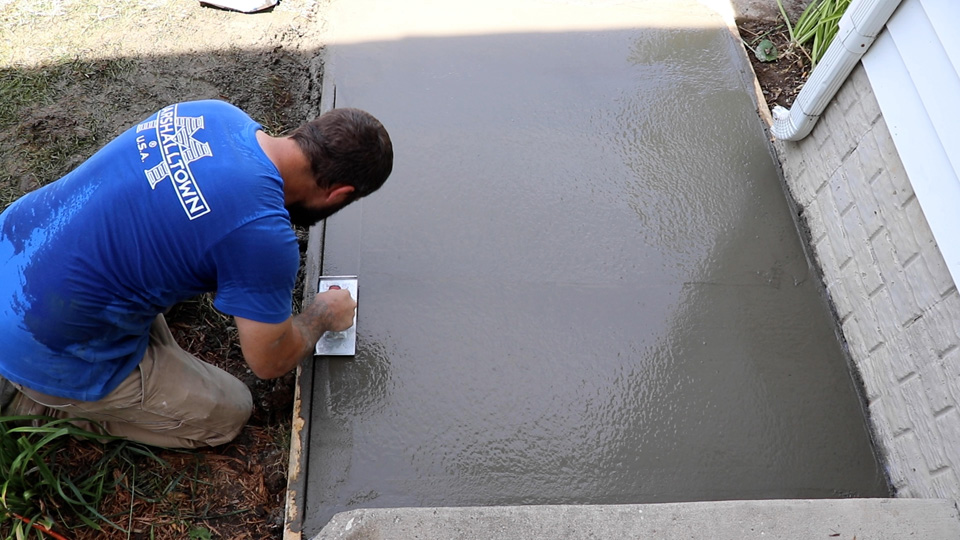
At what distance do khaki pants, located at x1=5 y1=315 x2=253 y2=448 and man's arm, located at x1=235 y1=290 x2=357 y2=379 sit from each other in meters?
0.18

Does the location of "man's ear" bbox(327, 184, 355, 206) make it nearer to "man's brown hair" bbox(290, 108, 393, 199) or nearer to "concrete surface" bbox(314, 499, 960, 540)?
"man's brown hair" bbox(290, 108, 393, 199)

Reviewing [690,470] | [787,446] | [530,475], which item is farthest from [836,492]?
[530,475]

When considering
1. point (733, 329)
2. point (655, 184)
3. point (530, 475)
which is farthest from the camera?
point (655, 184)

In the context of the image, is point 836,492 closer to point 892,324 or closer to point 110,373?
point 892,324

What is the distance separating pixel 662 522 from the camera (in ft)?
5.65

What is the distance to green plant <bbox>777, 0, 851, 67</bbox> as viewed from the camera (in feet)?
10.8

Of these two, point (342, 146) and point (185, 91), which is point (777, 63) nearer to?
point (342, 146)

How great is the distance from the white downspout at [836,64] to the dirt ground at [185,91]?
23.8 inches

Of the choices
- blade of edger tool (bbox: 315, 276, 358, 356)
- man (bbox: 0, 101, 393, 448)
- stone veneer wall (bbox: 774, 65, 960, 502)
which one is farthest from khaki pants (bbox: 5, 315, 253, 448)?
stone veneer wall (bbox: 774, 65, 960, 502)

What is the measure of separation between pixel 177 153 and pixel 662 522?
5.23 feet

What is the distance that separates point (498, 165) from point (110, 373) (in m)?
1.68

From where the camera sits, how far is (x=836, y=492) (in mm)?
2180

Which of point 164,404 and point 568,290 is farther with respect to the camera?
point 568,290

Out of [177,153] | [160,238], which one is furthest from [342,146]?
[160,238]
